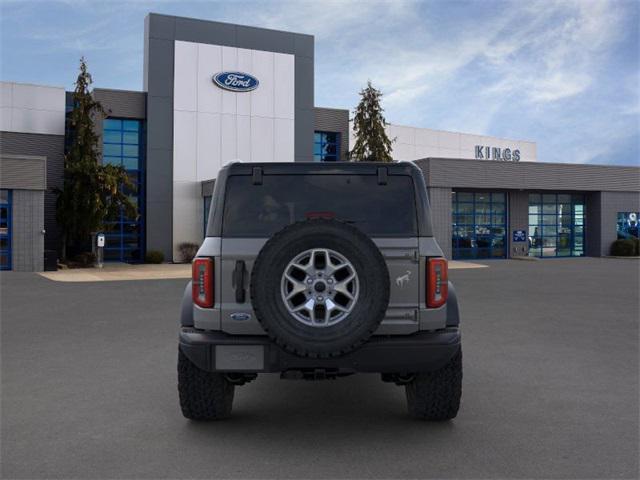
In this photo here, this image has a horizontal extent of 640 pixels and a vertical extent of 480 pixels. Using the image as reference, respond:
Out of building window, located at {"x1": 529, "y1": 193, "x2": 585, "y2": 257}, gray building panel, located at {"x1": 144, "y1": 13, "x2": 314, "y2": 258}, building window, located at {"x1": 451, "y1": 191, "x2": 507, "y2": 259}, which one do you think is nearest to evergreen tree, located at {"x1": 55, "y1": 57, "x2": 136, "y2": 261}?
gray building panel, located at {"x1": 144, "y1": 13, "x2": 314, "y2": 258}

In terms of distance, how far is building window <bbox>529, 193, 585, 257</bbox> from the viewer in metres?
35.2

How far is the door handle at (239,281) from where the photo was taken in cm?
421

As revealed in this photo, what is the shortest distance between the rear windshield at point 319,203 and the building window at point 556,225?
32524 mm

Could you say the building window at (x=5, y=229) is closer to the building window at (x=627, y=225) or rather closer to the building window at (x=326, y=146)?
the building window at (x=326, y=146)

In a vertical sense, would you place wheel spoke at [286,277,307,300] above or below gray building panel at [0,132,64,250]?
below

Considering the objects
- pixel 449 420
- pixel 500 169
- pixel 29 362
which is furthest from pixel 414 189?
pixel 500 169

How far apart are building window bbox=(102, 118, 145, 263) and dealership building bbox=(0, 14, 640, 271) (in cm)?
5

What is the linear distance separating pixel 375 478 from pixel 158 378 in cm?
328

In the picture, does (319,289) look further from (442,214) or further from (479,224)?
(479,224)

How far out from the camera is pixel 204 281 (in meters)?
4.29

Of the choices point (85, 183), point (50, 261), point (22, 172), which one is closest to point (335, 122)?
point (85, 183)

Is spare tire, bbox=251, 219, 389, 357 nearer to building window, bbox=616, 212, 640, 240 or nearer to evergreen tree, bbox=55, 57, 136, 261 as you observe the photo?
evergreen tree, bbox=55, 57, 136, 261

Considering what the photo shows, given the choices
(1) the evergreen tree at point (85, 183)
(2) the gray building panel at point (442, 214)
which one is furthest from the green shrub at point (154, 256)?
(2) the gray building panel at point (442, 214)

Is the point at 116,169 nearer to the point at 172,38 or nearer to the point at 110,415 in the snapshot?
the point at 172,38
